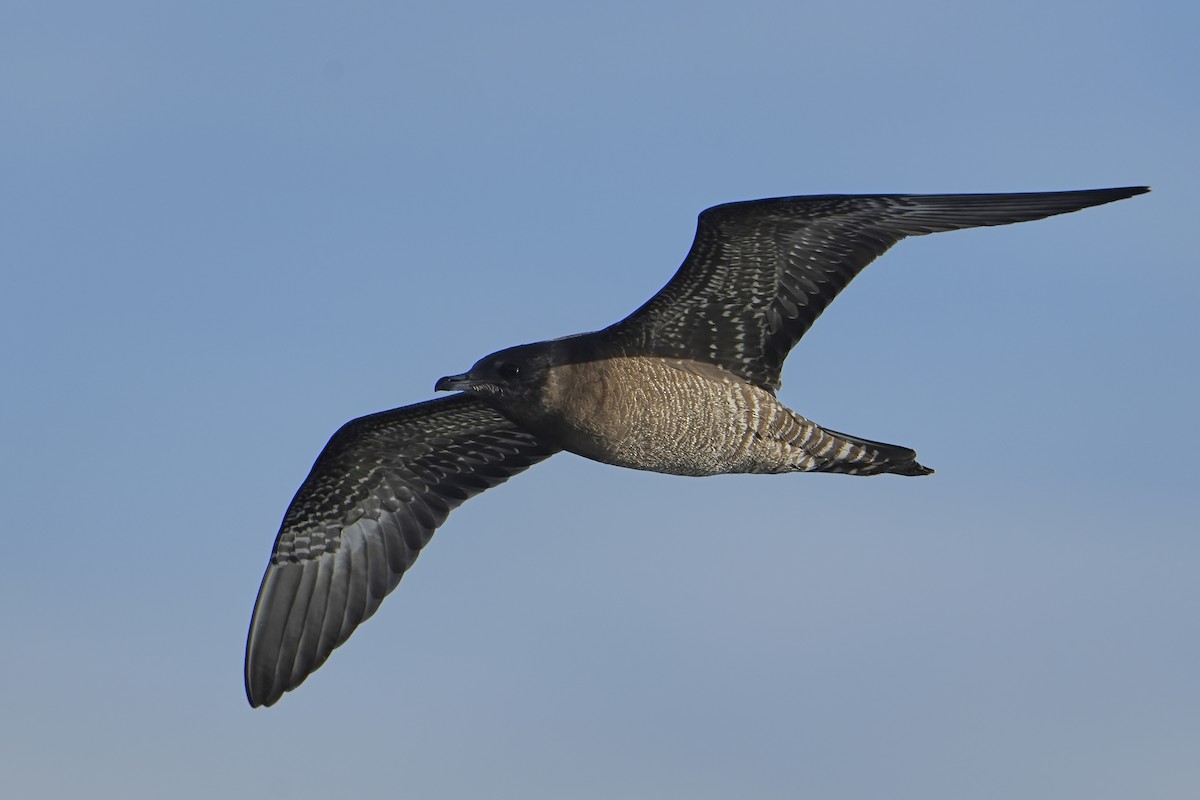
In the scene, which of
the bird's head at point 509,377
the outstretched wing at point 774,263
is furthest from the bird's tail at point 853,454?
the bird's head at point 509,377

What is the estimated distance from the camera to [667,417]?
10.4m

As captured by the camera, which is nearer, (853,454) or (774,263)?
(774,263)

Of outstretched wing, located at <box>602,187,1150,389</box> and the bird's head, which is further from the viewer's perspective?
the bird's head

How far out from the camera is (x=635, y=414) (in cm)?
1038

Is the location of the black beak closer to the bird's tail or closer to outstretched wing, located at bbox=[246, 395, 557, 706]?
outstretched wing, located at bbox=[246, 395, 557, 706]

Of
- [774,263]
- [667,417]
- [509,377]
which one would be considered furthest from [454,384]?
[774,263]

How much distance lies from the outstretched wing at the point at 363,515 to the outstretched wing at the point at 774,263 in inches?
84.8

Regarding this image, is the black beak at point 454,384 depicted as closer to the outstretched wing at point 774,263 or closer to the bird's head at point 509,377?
the bird's head at point 509,377

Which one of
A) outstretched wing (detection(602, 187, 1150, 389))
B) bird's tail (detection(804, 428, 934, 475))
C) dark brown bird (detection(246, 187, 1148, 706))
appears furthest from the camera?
bird's tail (detection(804, 428, 934, 475))

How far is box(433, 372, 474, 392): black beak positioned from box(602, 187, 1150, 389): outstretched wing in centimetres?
109

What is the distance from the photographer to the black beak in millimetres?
10461

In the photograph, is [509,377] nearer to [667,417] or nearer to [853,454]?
[667,417]

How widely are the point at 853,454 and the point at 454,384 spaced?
3.09 m

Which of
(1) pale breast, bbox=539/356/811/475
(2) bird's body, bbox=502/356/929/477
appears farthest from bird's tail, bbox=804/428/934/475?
(1) pale breast, bbox=539/356/811/475
